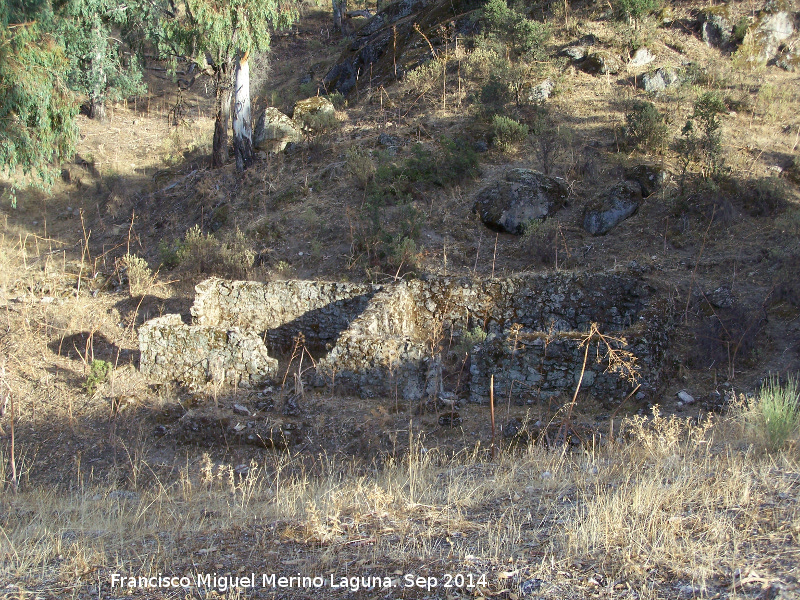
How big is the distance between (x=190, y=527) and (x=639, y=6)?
1761cm

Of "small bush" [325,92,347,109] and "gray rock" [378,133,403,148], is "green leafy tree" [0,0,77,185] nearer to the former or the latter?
"gray rock" [378,133,403,148]

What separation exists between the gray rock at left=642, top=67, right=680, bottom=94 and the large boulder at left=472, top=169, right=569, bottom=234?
16.0 feet

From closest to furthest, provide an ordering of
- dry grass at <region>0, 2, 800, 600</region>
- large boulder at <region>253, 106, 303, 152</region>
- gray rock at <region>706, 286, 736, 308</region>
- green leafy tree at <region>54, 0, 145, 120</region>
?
dry grass at <region>0, 2, 800, 600</region>, gray rock at <region>706, 286, 736, 308</region>, green leafy tree at <region>54, 0, 145, 120</region>, large boulder at <region>253, 106, 303, 152</region>

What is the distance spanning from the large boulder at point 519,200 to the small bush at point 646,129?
2141mm

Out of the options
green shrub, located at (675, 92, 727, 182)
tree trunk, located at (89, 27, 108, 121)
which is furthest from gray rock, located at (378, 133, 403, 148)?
tree trunk, located at (89, 27, 108, 121)

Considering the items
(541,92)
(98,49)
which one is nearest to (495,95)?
(541,92)

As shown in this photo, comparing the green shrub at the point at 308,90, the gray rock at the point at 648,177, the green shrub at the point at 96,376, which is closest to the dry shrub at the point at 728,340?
the gray rock at the point at 648,177

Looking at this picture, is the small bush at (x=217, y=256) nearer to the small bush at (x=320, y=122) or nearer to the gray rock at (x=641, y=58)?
the small bush at (x=320, y=122)

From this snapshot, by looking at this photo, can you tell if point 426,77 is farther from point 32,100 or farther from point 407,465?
point 407,465

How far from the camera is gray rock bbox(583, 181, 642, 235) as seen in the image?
40.3 ft

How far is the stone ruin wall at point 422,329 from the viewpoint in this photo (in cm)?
741

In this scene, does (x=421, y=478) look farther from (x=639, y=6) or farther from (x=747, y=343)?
(x=639, y=6)

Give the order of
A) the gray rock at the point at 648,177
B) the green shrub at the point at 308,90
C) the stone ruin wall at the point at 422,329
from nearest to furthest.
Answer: the stone ruin wall at the point at 422,329 < the gray rock at the point at 648,177 < the green shrub at the point at 308,90

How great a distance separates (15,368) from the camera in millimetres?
9172
